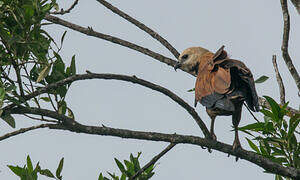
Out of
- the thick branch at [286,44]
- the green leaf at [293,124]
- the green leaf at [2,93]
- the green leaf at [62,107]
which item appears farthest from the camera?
the thick branch at [286,44]

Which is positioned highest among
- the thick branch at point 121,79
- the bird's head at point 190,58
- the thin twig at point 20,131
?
the bird's head at point 190,58

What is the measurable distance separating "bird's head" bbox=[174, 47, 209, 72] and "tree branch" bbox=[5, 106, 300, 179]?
207cm

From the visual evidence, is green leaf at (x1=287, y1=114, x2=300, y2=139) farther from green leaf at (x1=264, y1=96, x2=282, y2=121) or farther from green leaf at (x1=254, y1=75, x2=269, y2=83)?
green leaf at (x1=254, y1=75, x2=269, y2=83)

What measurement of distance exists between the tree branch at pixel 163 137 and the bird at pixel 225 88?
0.50 feet

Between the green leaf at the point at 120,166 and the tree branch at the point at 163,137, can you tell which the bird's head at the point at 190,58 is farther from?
the tree branch at the point at 163,137

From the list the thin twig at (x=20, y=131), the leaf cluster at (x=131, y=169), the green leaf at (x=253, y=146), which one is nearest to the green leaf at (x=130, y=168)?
the leaf cluster at (x=131, y=169)

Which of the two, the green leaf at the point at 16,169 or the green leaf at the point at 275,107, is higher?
the green leaf at the point at 275,107

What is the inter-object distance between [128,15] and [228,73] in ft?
5.81

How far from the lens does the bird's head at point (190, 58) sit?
20.2 ft

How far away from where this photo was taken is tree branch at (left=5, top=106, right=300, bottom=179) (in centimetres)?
355

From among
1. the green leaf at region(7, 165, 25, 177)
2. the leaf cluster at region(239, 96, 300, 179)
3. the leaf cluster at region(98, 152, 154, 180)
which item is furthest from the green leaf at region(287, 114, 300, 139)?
the green leaf at region(7, 165, 25, 177)

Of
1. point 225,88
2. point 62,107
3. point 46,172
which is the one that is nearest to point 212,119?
point 225,88

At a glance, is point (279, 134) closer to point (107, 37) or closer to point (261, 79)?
point (261, 79)

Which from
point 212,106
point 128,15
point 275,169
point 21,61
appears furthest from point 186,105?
point 128,15
